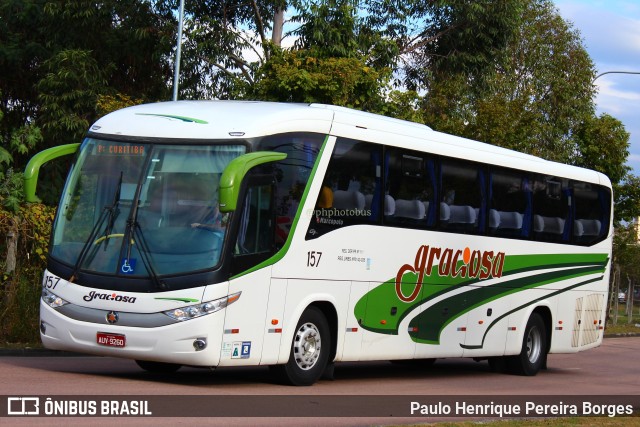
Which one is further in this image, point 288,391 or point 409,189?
point 409,189

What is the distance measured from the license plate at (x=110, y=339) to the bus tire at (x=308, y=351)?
2.10 m

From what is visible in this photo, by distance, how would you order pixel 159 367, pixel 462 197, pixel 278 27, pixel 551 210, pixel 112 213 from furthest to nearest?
1. pixel 278 27
2. pixel 551 210
3. pixel 462 197
4. pixel 159 367
5. pixel 112 213

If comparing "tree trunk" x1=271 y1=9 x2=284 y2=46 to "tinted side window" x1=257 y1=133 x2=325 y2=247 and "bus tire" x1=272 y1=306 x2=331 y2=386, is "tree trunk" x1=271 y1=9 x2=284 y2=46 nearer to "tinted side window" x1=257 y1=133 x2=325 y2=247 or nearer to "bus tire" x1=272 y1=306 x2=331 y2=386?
"tinted side window" x1=257 y1=133 x2=325 y2=247

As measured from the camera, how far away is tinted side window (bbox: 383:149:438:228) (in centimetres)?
1617

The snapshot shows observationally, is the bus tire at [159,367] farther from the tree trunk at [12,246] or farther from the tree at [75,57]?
the tree at [75,57]

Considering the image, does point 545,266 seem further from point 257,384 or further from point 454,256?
point 257,384

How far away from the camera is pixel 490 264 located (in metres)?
18.8

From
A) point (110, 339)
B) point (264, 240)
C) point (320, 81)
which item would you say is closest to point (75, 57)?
point (320, 81)

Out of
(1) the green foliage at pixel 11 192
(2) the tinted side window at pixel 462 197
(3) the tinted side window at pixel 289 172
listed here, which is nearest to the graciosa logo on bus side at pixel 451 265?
(2) the tinted side window at pixel 462 197

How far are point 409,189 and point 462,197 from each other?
1761 mm

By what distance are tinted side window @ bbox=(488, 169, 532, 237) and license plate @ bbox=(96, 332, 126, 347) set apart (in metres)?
7.68

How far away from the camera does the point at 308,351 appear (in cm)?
1453

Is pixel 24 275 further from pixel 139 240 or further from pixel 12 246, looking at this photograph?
pixel 139 240

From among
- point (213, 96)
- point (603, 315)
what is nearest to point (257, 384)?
point (603, 315)
